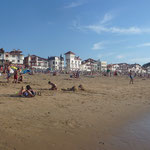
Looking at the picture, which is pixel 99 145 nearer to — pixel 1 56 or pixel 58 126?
pixel 58 126

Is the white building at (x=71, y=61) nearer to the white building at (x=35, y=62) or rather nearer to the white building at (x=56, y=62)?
the white building at (x=56, y=62)

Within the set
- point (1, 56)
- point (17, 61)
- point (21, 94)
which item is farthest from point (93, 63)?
point (21, 94)

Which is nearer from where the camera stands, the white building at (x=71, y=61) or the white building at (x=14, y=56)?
the white building at (x=14, y=56)

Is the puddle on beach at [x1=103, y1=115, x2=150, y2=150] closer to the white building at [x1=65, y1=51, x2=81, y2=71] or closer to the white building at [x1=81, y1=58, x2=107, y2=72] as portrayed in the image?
the white building at [x1=65, y1=51, x2=81, y2=71]

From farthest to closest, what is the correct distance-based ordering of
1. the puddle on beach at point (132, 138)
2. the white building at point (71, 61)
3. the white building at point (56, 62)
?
the white building at point (56, 62), the white building at point (71, 61), the puddle on beach at point (132, 138)

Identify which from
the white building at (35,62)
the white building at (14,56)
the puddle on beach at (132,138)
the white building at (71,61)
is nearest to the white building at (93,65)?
the white building at (71,61)

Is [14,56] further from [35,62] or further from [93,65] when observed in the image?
[93,65]

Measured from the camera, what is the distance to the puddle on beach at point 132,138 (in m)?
3.00

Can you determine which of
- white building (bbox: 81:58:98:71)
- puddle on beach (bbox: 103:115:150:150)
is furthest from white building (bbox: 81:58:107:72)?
puddle on beach (bbox: 103:115:150:150)

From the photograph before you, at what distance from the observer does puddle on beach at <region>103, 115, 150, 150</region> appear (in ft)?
9.85

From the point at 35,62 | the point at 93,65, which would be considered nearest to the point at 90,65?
the point at 93,65

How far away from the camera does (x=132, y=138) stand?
3.40m

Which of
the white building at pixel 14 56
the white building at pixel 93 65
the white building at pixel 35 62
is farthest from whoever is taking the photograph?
the white building at pixel 93 65

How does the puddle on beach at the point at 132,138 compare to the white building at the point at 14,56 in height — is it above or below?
below
